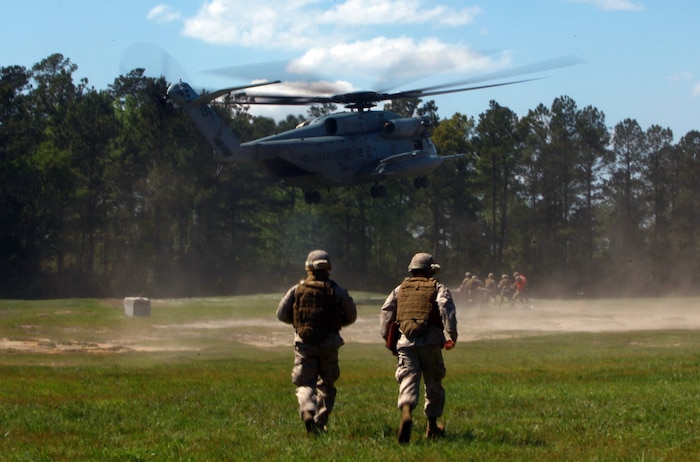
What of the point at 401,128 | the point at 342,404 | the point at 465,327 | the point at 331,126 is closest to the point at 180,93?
the point at 331,126

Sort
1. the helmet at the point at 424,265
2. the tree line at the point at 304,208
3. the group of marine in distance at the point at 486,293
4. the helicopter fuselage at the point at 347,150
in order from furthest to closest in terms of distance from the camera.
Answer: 1. the tree line at the point at 304,208
2. the group of marine in distance at the point at 486,293
3. the helicopter fuselage at the point at 347,150
4. the helmet at the point at 424,265

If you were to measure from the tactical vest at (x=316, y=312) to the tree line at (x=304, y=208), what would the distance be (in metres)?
57.9

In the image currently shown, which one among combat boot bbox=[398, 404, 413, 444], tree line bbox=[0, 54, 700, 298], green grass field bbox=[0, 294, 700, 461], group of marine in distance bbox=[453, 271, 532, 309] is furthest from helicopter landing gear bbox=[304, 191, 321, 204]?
combat boot bbox=[398, 404, 413, 444]

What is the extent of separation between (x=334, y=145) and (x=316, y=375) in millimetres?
30981

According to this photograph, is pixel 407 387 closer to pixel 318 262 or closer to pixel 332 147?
pixel 318 262

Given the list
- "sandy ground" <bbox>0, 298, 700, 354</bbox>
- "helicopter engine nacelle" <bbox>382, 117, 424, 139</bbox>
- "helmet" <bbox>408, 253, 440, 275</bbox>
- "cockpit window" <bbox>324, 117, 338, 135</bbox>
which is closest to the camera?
"helmet" <bbox>408, 253, 440, 275</bbox>

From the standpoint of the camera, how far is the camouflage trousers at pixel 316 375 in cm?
1015

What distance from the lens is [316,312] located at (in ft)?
33.3

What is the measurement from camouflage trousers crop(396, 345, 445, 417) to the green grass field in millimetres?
362

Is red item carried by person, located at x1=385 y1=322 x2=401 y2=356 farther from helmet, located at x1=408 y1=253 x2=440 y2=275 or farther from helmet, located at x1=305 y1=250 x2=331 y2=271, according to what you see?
helmet, located at x1=305 y1=250 x2=331 y2=271

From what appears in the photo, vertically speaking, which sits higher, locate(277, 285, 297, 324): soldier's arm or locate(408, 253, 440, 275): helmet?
locate(408, 253, 440, 275): helmet

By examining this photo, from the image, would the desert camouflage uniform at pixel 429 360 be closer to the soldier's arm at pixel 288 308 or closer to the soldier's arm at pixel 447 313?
the soldier's arm at pixel 447 313

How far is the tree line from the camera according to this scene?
70.4 meters

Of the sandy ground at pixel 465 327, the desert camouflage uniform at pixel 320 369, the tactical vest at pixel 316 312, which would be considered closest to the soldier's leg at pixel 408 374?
the desert camouflage uniform at pixel 320 369
